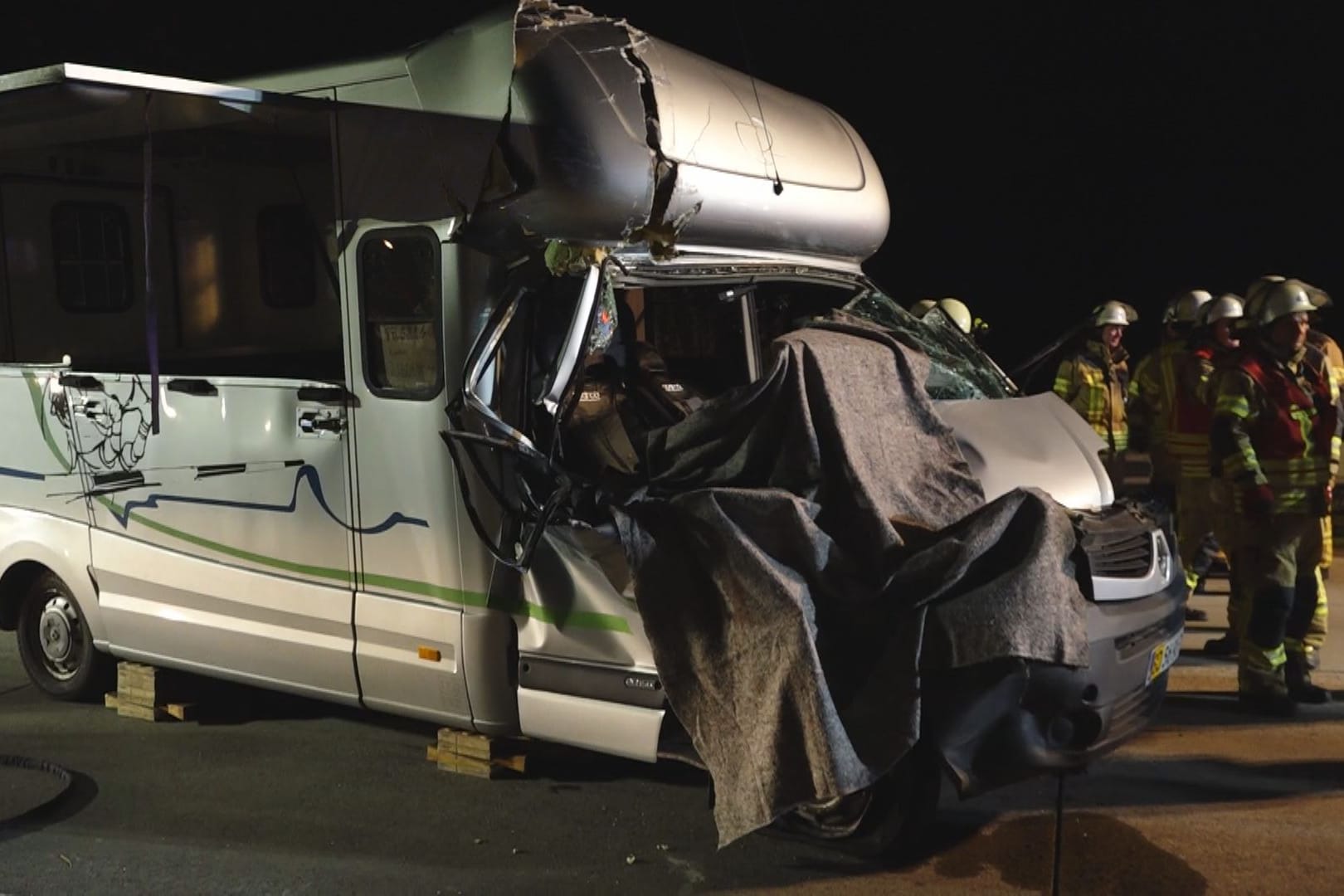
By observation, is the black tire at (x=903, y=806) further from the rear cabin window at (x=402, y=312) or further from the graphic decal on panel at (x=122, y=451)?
the graphic decal on panel at (x=122, y=451)

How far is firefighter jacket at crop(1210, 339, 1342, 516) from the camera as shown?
6.36 m

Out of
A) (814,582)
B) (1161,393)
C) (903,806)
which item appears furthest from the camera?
(1161,393)

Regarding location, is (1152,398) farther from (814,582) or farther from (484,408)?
(484,408)

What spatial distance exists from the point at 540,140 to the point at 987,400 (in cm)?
227

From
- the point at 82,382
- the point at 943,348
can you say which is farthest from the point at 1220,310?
the point at 82,382

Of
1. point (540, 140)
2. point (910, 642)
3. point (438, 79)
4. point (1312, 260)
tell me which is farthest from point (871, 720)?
point (1312, 260)

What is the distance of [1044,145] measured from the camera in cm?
2150

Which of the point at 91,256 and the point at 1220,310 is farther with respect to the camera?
the point at 1220,310

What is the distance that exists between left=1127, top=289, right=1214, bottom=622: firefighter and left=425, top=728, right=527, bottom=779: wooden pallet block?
4446 millimetres

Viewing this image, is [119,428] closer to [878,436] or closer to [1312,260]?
[878,436]

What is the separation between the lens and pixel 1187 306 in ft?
29.2

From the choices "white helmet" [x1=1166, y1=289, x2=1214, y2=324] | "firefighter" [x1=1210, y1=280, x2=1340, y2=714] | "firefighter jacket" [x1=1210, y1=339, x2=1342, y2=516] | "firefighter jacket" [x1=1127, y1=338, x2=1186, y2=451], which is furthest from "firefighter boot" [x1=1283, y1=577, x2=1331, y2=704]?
"white helmet" [x1=1166, y1=289, x2=1214, y2=324]

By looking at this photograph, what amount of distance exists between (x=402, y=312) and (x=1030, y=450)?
2.54 meters

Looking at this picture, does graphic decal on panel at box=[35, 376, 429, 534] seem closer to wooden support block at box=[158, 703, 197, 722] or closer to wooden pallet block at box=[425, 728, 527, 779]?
wooden support block at box=[158, 703, 197, 722]
